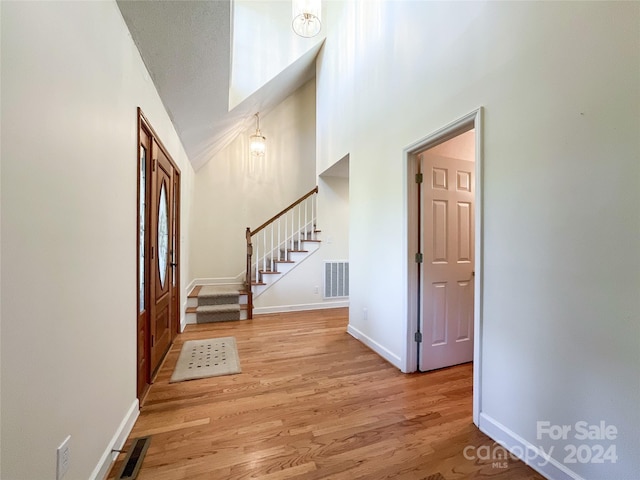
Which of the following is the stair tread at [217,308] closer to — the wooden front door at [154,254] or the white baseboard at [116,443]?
the wooden front door at [154,254]

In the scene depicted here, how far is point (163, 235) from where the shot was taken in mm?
2699

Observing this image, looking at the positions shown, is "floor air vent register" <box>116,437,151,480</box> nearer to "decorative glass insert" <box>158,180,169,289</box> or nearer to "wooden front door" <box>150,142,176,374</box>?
"wooden front door" <box>150,142,176,374</box>

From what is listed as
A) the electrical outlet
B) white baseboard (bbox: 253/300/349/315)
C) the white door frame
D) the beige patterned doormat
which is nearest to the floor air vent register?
the electrical outlet

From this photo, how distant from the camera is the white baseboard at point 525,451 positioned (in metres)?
1.29

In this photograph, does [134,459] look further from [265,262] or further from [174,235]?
[265,262]

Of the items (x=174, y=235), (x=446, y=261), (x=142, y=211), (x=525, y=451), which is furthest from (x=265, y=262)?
(x=525, y=451)

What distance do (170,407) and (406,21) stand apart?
3.72 meters

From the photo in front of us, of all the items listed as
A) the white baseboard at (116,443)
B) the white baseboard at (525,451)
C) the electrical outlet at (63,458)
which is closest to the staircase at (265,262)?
the white baseboard at (116,443)

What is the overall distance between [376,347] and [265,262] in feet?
8.72

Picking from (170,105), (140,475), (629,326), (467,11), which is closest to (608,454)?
(629,326)

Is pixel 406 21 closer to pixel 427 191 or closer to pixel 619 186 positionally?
pixel 427 191

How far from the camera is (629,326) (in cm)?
108

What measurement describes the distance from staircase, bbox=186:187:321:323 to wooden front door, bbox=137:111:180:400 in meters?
0.86

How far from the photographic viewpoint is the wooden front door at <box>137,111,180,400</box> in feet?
6.44
